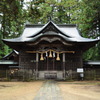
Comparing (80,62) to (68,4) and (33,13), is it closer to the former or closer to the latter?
(33,13)

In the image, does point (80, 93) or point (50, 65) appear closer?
point (80, 93)

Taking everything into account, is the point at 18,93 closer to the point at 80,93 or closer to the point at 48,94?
the point at 48,94

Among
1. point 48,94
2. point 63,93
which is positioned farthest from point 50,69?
point 48,94

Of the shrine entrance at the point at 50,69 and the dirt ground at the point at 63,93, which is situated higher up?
the shrine entrance at the point at 50,69

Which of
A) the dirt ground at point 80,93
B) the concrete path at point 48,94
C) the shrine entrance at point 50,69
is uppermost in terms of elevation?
the shrine entrance at point 50,69

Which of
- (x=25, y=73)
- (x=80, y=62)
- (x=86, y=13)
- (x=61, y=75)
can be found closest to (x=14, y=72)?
(x=25, y=73)

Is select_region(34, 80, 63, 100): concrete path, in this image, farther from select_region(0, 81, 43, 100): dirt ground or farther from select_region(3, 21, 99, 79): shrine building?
select_region(3, 21, 99, 79): shrine building

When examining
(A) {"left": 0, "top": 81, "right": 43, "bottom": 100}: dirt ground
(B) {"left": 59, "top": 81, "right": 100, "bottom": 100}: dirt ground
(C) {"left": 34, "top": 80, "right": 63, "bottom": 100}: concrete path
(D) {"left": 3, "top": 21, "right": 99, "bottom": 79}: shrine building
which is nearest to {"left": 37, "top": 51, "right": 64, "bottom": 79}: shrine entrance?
(D) {"left": 3, "top": 21, "right": 99, "bottom": 79}: shrine building

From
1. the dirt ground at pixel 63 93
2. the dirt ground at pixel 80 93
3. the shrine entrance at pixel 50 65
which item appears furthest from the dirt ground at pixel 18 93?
the shrine entrance at pixel 50 65

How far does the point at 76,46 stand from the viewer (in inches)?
589

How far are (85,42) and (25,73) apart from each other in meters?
6.69

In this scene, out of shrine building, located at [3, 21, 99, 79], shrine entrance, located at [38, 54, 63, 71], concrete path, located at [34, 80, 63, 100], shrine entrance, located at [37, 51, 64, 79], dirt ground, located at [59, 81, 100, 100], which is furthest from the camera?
shrine entrance, located at [38, 54, 63, 71]

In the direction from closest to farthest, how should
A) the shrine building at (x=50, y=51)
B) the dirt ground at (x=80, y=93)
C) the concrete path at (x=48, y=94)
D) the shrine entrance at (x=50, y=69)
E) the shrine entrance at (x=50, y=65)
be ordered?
1. the concrete path at (x=48, y=94)
2. the dirt ground at (x=80, y=93)
3. the shrine building at (x=50, y=51)
4. the shrine entrance at (x=50, y=69)
5. the shrine entrance at (x=50, y=65)

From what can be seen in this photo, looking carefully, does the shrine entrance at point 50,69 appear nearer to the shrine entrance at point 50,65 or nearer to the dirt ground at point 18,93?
the shrine entrance at point 50,65
